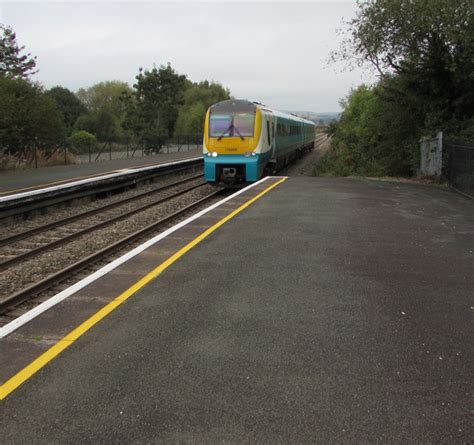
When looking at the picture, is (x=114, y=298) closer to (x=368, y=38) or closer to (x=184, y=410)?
(x=184, y=410)

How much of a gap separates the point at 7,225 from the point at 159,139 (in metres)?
33.8

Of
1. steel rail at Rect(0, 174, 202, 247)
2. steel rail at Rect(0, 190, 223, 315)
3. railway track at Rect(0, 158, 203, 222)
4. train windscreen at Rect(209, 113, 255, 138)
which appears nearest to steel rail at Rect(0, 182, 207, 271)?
steel rail at Rect(0, 174, 202, 247)

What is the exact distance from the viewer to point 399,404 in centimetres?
327

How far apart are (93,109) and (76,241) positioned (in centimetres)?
10434

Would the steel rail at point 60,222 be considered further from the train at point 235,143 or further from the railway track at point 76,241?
the train at point 235,143

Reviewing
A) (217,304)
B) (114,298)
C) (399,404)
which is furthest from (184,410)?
(114,298)

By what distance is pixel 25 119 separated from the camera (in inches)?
1289

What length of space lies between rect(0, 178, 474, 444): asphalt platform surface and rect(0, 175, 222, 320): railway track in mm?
2063

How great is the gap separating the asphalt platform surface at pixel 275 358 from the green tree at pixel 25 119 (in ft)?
84.8

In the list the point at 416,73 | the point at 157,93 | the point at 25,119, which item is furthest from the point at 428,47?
the point at 157,93

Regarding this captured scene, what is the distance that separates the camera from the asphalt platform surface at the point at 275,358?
10.0 ft

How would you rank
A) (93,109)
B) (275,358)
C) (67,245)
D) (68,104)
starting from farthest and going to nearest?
(93,109) → (68,104) → (67,245) → (275,358)

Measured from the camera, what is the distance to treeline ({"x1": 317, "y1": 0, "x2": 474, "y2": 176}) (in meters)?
16.4

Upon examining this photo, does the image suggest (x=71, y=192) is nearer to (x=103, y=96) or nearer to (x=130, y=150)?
(x=130, y=150)
